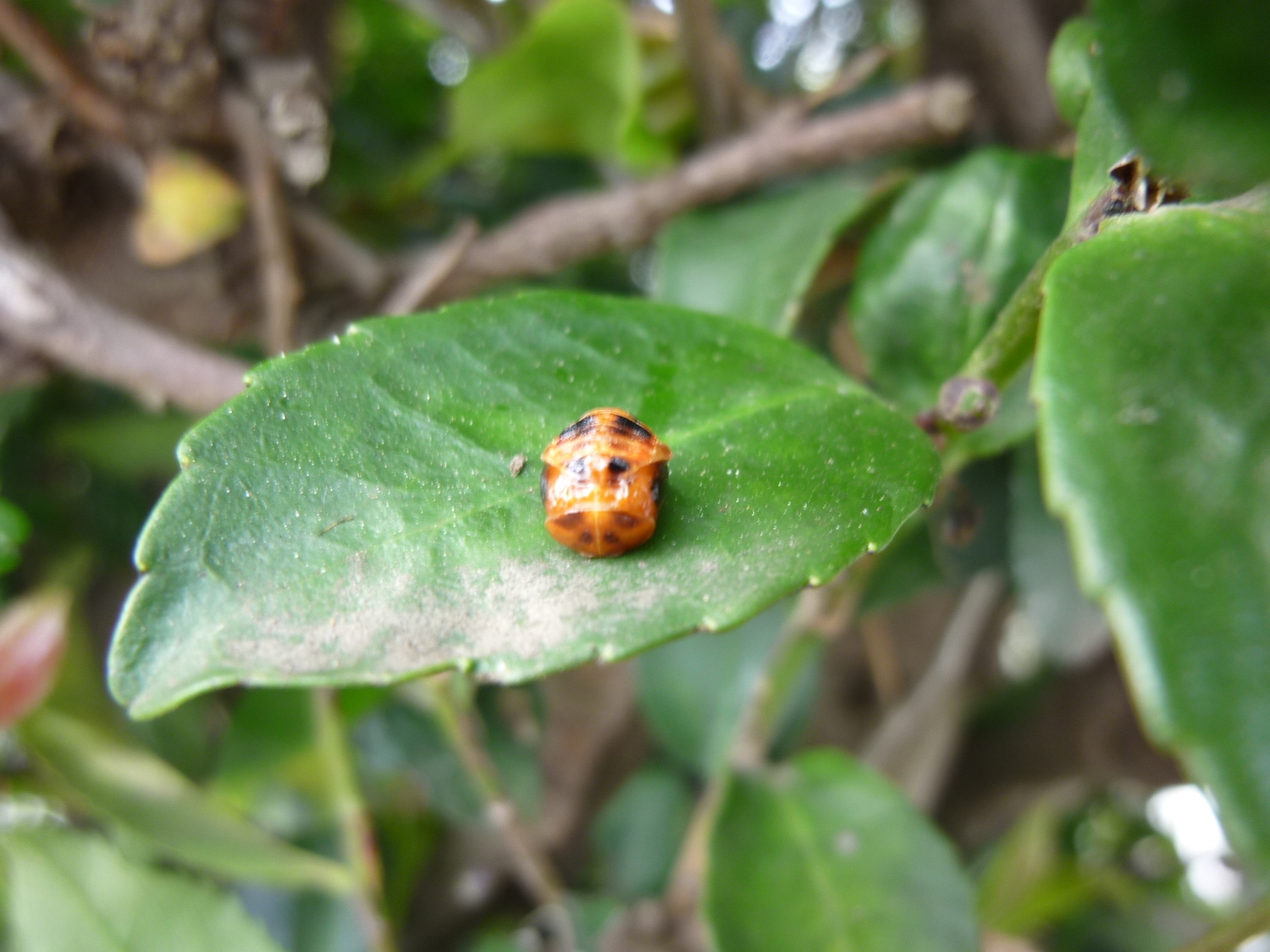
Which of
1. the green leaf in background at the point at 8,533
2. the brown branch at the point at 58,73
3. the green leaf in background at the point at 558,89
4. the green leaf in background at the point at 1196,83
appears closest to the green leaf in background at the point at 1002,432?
the green leaf in background at the point at 1196,83

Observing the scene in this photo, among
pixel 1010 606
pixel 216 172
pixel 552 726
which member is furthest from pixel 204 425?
pixel 1010 606

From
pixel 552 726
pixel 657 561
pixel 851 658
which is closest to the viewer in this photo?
pixel 657 561

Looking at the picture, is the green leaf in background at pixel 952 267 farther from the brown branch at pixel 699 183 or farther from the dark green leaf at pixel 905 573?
the dark green leaf at pixel 905 573

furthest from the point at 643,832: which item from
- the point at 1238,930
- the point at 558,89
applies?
the point at 558,89

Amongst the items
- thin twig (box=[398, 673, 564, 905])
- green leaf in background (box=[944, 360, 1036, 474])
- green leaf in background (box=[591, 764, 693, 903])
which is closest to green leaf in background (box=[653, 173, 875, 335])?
green leaf in background (box=[944, 360, 1036, 474])

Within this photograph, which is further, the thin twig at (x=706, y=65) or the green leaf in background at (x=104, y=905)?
the thin twig at (x=706, y=65)

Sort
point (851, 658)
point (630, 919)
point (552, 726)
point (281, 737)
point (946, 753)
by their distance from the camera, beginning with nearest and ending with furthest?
point (630, 919) < point (281, 737) < point (946, 753) < point (552, 726) < point (851, 658)

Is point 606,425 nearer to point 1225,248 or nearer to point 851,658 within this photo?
point 1225,248
